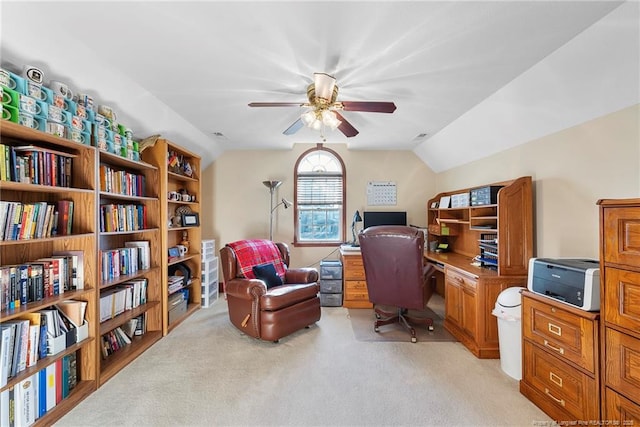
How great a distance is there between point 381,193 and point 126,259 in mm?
3529

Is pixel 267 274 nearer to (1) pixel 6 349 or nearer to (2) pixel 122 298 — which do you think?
(2) pixel 122 298

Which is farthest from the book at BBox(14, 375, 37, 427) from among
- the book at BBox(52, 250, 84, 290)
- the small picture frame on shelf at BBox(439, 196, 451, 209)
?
the small picture frame on shelf at BBox(439, 196, 451, 209)

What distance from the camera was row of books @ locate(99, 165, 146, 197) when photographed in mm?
2146

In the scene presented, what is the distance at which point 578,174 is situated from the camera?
199 centimetres

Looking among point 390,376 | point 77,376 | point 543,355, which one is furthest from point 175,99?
point 543,355

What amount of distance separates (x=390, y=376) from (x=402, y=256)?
104 cm

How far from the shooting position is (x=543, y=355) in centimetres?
168

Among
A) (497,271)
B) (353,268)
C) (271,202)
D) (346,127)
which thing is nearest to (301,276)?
(353,268)

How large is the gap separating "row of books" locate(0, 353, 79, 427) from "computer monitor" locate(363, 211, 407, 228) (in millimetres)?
3546

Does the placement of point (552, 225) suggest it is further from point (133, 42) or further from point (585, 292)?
point (133, 42)

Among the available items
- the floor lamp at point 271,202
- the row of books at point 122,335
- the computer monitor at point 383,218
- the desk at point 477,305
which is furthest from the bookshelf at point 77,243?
the computer monitor at point 383,218

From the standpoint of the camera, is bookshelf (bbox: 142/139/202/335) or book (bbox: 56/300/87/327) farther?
bookshelf (bbox: 142/139/202/335)

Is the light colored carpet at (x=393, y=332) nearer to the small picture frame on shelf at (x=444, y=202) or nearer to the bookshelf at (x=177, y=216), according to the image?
the small picture frame on shelf at (x=444, y=202)

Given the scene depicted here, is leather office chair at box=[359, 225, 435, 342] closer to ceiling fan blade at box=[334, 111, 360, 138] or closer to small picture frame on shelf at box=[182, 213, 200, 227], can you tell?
ceiling fan blade at box=[334, 111, 360, 138]
